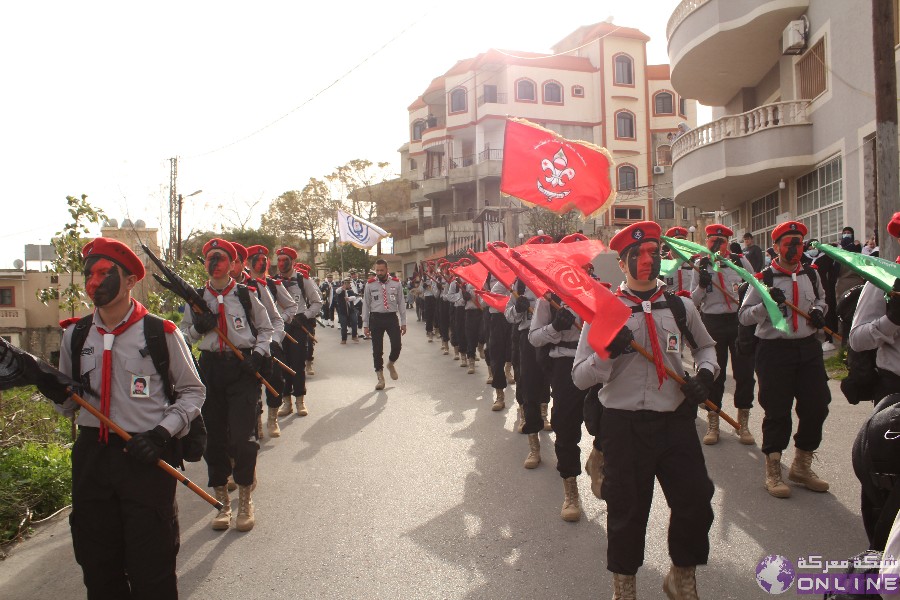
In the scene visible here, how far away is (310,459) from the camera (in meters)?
7.34

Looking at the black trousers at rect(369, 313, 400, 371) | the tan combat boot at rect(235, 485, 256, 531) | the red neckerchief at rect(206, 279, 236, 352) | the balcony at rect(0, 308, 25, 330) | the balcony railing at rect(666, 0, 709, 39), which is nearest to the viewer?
the tan combat boot at rect(235, 485, 256, 531)

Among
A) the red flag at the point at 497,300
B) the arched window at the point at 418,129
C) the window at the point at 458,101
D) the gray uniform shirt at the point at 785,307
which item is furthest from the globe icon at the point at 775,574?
the arched window at the point at 418,129

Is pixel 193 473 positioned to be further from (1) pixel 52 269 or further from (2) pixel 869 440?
(2) pixel 869 440

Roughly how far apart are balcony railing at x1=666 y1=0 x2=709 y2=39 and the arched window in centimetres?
4223

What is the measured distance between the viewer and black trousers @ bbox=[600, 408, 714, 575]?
3.60 m

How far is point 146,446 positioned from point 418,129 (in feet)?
199

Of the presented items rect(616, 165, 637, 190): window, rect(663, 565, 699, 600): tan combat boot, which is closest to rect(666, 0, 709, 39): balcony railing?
rect(663, 565, 699, 600): tan combat boot

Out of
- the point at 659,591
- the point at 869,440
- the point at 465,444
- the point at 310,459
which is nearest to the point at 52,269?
the point at 310,459

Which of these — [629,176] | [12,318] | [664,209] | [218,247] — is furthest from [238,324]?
[12,318]

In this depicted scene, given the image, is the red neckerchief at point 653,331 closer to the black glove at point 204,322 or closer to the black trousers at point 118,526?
the black trousers at point 118,526

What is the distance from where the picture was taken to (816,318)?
18.1 feet

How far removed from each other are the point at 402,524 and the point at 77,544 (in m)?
2.47

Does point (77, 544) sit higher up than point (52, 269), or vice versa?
point (52, 269)

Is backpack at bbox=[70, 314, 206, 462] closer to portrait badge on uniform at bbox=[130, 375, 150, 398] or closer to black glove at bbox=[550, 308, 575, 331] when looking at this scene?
portrait badge on uniform at bbox=[130, 375, 150, 398]
